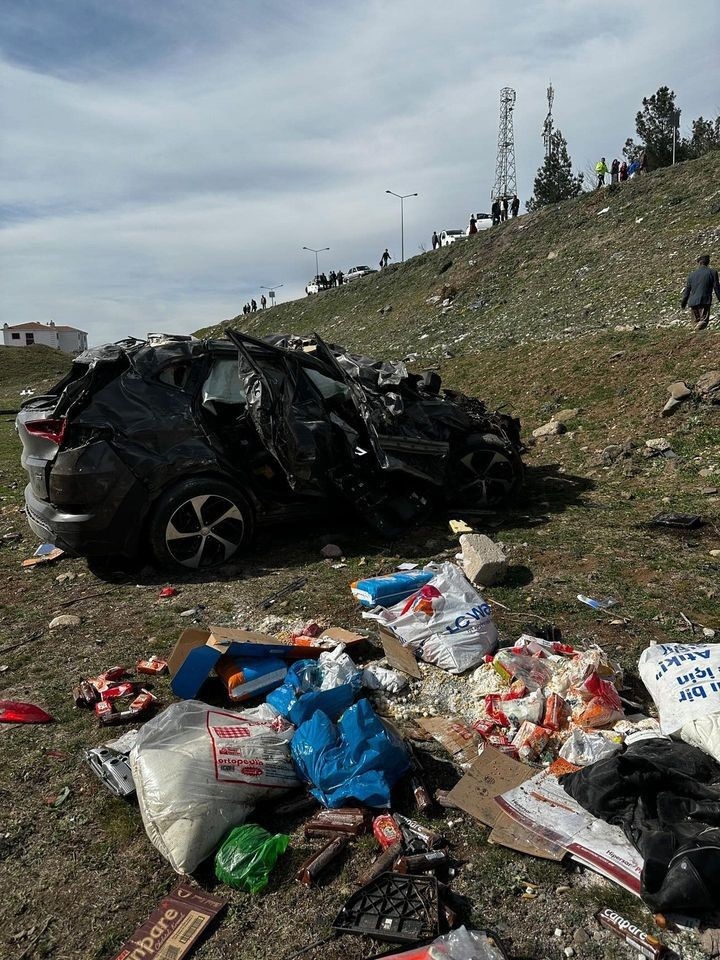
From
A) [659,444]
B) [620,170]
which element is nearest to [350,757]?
[659,444]

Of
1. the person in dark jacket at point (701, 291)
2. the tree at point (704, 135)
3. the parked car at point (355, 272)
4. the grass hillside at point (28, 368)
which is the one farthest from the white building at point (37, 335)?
the person in dark jacket at point (701, 291)

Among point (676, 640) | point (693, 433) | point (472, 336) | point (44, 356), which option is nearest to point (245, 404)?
point (676, 640)

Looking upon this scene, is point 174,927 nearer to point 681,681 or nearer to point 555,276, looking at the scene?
point 681,681

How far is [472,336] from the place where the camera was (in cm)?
1788

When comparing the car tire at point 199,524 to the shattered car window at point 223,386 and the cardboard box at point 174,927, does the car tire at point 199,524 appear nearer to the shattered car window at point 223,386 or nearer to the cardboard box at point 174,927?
the shattered car window at point 223,386

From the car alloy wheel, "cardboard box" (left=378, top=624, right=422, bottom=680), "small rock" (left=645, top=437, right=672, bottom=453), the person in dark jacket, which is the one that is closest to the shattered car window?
the car alloy wheel

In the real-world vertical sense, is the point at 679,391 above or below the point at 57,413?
below

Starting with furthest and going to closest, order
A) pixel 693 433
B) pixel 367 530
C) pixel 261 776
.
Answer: pixel 693 433
pixel 367 530
pixel 261 776

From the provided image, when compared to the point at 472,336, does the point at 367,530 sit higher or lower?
lower

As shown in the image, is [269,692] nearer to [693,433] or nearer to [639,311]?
[693,433]

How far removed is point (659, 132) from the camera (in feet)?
114

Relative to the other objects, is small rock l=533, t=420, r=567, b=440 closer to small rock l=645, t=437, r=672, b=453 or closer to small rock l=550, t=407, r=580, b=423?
small rock l=550, t=407, r=580, b=423

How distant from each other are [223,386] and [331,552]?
1624 mm

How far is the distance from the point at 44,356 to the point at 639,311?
46.7 m
